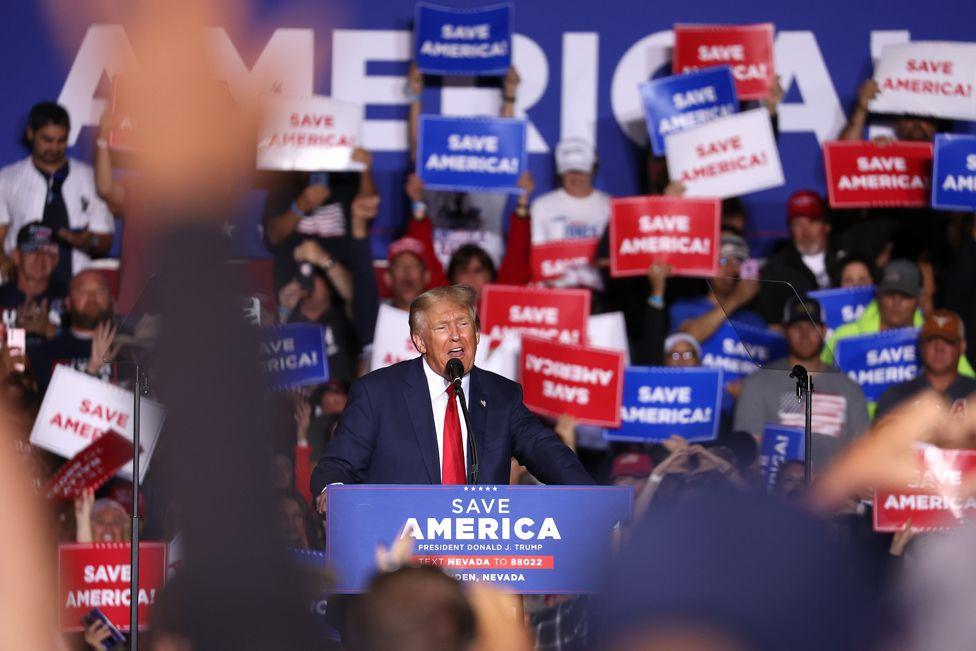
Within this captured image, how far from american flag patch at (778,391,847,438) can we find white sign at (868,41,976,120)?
2.67 m

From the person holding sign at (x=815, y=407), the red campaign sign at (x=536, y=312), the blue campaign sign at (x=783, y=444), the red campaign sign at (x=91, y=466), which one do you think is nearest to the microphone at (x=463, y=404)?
the person holding sign at (x=815, y=407)

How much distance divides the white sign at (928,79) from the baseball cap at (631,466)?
119 inches

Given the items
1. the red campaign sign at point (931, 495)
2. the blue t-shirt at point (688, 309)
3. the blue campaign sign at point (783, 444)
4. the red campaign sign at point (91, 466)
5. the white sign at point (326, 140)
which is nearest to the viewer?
the blue campaign sign at point (783, 444)

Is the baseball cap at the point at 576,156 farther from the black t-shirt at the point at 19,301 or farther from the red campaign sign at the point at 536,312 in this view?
the black t-shirt at the point at 19,301

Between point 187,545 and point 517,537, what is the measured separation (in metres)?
2.07

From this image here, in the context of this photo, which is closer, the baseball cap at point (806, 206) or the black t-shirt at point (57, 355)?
the black t-shirt at point (57, 355)

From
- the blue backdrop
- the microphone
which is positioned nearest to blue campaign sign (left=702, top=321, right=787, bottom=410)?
the blue backdrop

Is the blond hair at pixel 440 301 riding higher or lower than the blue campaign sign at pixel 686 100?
lower

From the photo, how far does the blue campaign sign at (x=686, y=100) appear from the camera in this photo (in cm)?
785

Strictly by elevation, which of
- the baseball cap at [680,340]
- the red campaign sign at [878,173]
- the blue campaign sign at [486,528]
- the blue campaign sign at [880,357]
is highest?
the red campaign sign at [878,173]

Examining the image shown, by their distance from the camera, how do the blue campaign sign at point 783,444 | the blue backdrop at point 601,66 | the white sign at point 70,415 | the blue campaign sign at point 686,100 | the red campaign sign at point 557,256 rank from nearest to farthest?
1. the blue campaign sign at point 783,444
2. the white sign at point 70,415
3. the red campaign sign at point 557,256
4. the blue campaign sign at point 686,100
5. the blue backdrop at point 601,66

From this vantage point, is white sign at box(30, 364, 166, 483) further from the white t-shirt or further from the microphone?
the microphone

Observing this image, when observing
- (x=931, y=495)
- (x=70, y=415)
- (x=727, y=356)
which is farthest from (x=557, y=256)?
(x=70, y=415)

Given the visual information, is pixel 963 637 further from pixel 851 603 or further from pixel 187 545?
pixel 187 545
